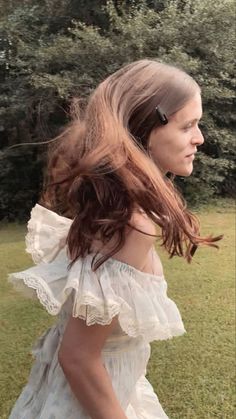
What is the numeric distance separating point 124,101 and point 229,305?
3039 mm

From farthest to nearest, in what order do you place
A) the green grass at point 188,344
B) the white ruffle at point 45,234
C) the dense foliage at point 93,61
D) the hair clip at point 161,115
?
the dense foliage at point 93,61 → the green grass at point 188,344 → the white ruffle at point 45,234 → the hair clip at point 161,115

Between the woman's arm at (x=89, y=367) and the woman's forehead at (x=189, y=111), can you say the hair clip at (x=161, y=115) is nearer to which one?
the woman's forehead at (x=189, y=111)

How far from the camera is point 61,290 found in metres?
1.16

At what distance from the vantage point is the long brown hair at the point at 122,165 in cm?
108

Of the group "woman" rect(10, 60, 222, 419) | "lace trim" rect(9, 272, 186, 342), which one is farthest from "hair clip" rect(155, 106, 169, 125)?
"lace trim" rect(9, 272, 186, 342)

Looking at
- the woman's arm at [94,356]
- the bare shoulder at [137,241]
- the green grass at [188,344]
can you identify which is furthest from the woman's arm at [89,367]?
the green grass at [188,344]

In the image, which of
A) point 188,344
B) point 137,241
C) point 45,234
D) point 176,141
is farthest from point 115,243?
point 188,344

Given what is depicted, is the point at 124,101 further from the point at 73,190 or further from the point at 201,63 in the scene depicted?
the point at 201,63

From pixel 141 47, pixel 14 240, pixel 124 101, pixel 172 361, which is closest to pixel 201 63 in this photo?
pixel 141 47

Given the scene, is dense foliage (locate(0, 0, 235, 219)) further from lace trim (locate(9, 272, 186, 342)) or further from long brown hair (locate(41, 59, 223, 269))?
lace trim (locate(9, 272, 186, 342))

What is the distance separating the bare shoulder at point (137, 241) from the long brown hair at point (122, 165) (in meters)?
0.01

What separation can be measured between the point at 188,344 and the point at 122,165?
2.46 metres

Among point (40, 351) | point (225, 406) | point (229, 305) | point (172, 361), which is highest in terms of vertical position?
point (40, 351)

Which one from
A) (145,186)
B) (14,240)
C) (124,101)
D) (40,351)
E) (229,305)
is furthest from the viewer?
(14,240)
